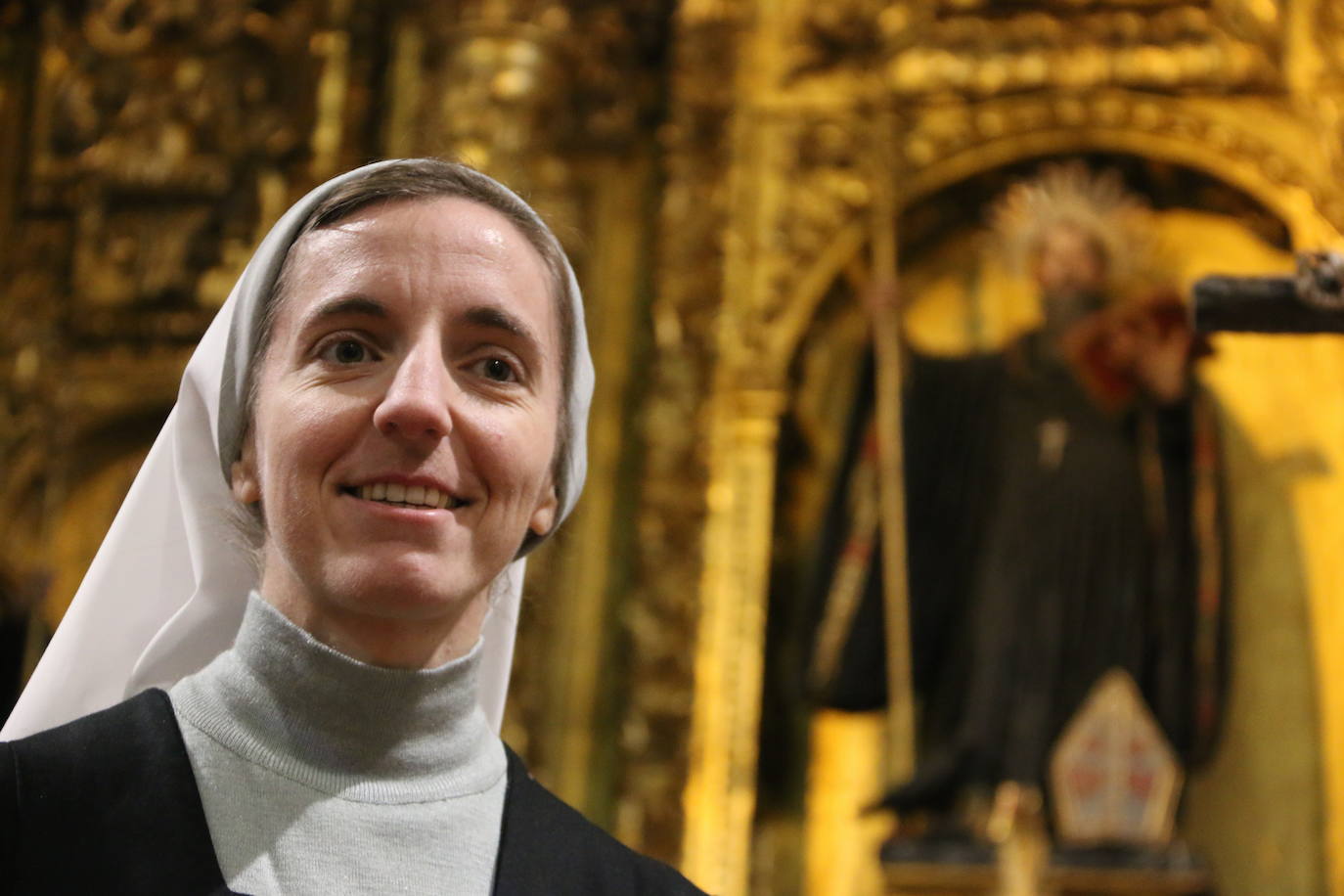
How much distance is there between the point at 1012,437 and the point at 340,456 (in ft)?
12.0

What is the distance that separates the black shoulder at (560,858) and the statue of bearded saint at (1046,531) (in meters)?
3.05

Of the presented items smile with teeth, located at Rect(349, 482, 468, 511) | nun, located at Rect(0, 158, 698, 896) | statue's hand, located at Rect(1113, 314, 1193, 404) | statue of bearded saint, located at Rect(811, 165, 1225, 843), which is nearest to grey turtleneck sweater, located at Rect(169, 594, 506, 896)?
nun, located at Rect(0, 158, 698, 896)

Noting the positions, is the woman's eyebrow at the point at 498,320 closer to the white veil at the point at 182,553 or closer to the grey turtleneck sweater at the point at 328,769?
the white veil at the point at 182,553

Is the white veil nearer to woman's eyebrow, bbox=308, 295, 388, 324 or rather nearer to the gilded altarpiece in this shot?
woman's eyebrow, bbox=308, 295, 388, 324

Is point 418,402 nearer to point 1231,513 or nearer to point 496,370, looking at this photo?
point 496,370

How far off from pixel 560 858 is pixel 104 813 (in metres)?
0.33

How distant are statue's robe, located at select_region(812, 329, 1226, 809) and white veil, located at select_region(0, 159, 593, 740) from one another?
3.10 m

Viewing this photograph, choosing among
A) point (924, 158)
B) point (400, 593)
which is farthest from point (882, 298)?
point (400, 593)

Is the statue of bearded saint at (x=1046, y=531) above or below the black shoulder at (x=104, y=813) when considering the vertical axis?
above

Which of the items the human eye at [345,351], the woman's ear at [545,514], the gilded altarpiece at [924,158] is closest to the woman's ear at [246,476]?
the human eye at [345,351]

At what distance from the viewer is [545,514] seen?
4.88ft

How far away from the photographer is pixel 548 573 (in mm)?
4969

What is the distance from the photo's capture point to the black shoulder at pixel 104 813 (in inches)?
47.1

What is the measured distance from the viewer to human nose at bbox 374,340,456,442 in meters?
1.30
